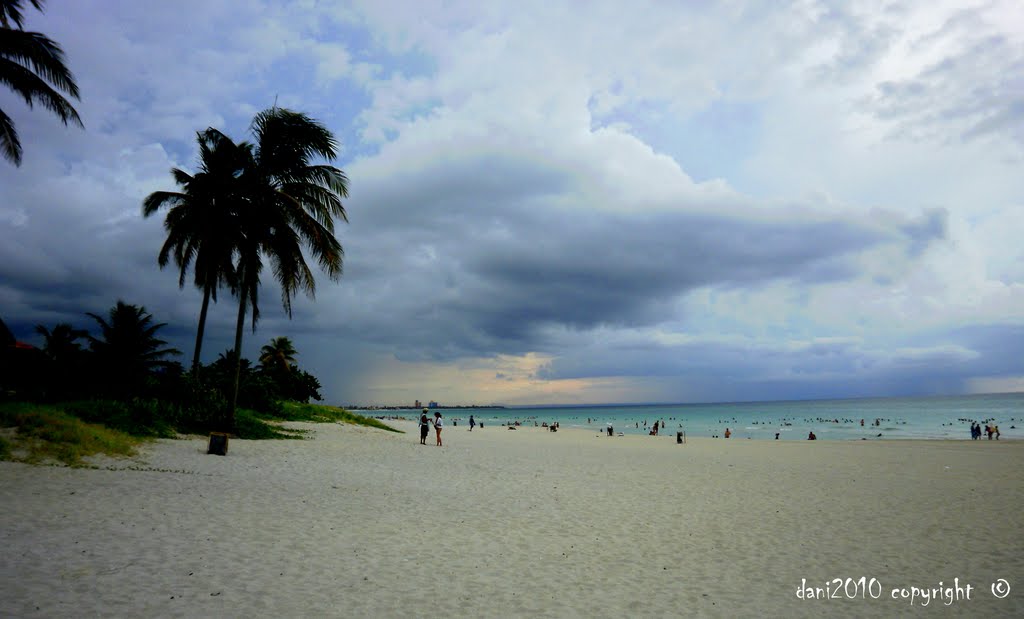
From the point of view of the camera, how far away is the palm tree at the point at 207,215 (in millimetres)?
21062

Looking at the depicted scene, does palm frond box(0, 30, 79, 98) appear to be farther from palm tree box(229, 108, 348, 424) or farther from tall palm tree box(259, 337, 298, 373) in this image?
tall palm tree box(259, 337, 298, 373)

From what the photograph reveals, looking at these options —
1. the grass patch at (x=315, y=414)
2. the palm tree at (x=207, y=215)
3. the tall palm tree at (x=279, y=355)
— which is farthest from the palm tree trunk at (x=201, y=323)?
the tall palm tree at (x=279, y=355)

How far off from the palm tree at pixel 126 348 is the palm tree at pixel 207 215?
193cm

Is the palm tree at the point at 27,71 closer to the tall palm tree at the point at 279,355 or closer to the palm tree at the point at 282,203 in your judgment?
the palm tree at the point at 282,203

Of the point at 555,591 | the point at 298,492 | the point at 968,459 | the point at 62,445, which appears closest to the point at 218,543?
the point at 298,492

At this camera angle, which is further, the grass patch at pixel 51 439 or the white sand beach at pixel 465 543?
the grass patch at pixel 51 439

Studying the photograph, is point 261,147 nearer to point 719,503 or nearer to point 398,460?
point 398,460

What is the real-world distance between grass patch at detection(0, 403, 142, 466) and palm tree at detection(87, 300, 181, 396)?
8.51 metres

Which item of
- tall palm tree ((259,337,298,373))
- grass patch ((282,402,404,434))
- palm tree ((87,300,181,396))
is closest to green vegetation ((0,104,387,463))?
palm tree ((87,300,181,396))

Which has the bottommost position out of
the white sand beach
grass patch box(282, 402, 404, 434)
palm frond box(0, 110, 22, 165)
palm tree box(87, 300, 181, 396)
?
the white sand beach

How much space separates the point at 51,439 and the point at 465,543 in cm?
1158

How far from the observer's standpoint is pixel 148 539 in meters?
7.52

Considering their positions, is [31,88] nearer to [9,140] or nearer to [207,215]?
[9,140]

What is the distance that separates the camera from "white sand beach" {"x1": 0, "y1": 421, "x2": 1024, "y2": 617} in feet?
20.0
